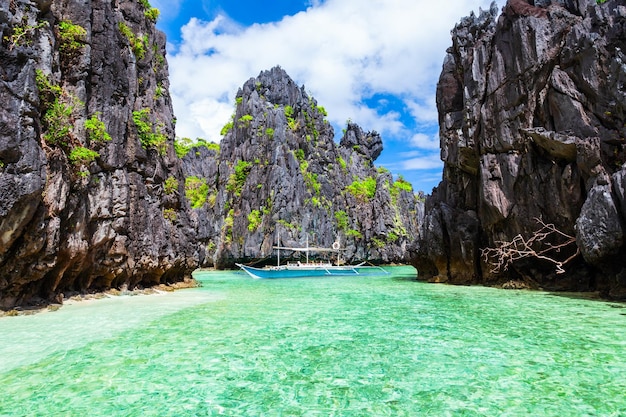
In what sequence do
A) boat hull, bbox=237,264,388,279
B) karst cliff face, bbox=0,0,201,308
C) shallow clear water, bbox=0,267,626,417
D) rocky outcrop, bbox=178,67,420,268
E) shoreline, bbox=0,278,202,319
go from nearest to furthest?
shallow clear water, bbox=0,267,626,417, karst cliff face, bbox=0,0,201,308, shoreline, bbox=0,278,202,319, boat hull, bbox=237,264,388,279, rocky outcrop, bbox=178,67,420,268

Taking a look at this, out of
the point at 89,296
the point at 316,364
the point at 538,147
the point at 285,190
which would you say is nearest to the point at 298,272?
the point at 285,190

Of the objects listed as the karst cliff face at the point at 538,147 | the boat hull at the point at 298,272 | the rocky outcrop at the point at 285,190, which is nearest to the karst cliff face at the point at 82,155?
the boat hull at the point at 298,272

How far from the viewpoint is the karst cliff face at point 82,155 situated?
396 inches

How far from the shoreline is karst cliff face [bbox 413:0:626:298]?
16.5m

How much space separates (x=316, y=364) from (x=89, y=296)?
38.4 feet

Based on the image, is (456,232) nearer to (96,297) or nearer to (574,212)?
(574,212)

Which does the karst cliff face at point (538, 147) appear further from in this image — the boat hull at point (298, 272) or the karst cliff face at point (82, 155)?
the boat hull at point (298, 272)

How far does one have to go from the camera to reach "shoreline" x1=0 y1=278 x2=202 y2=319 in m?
10.2

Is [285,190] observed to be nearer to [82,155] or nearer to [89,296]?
[89,296]

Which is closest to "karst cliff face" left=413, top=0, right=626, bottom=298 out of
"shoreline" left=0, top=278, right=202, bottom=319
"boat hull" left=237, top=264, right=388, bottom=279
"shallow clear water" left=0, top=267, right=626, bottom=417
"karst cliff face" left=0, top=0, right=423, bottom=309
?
"shallow clear water" left=0, top=267, right=626, bottom=417

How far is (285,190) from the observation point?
50.5 m

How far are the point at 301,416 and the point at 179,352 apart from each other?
3475 millimetres

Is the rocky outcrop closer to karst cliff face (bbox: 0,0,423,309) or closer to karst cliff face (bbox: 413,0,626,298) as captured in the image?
karst cliff face (bbox: 0,0,423,309)

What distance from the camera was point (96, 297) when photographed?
46.3ft
